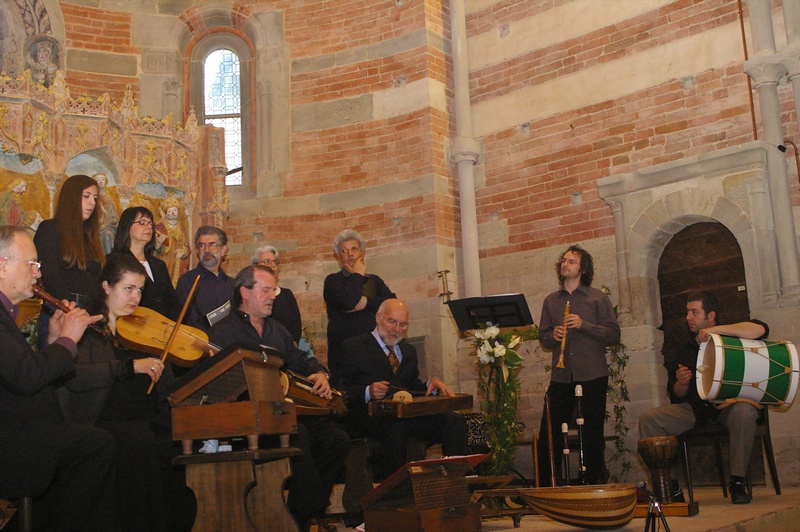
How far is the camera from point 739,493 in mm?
6242

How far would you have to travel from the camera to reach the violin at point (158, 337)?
473cm

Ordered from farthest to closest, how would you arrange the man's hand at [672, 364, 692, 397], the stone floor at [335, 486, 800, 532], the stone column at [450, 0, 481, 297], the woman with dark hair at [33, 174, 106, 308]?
the stone column at [450, 0, 481, 297]
the man's hand at [672, 364, 692, 397]
the woman with dark hair at [33, 174, 106, 308]
the stone floor at [335, 486, 800, 532]

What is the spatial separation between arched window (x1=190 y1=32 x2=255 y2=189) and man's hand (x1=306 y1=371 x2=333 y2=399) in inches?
265

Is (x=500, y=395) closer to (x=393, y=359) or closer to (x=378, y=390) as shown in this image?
(x=393, y=359)

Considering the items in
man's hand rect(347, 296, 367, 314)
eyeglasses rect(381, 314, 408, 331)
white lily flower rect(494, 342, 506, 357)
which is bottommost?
white lily flower rect(494, 342, 506, 357)

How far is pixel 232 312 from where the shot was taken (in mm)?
5496

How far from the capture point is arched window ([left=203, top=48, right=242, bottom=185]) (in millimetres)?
11922

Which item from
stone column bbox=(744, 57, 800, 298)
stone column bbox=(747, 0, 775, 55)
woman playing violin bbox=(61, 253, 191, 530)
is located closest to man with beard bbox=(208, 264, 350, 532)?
woman playing violin bbox=(61, 253, 191, 530)

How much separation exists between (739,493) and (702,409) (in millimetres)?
684

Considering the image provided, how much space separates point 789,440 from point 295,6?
781cm

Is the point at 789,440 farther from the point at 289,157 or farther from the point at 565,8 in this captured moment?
the point at 289,157

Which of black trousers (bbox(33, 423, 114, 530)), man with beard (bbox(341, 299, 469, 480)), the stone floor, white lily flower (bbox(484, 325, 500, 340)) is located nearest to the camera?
black trousers (bbox(33, 423, 114, 530))

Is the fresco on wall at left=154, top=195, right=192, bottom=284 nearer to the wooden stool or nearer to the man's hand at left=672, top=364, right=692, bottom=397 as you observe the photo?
the man's hand at left=672, top=364, right=692, bottom=397

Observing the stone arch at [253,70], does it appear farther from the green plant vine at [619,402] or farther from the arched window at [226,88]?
the green plant vine at [619,402]
